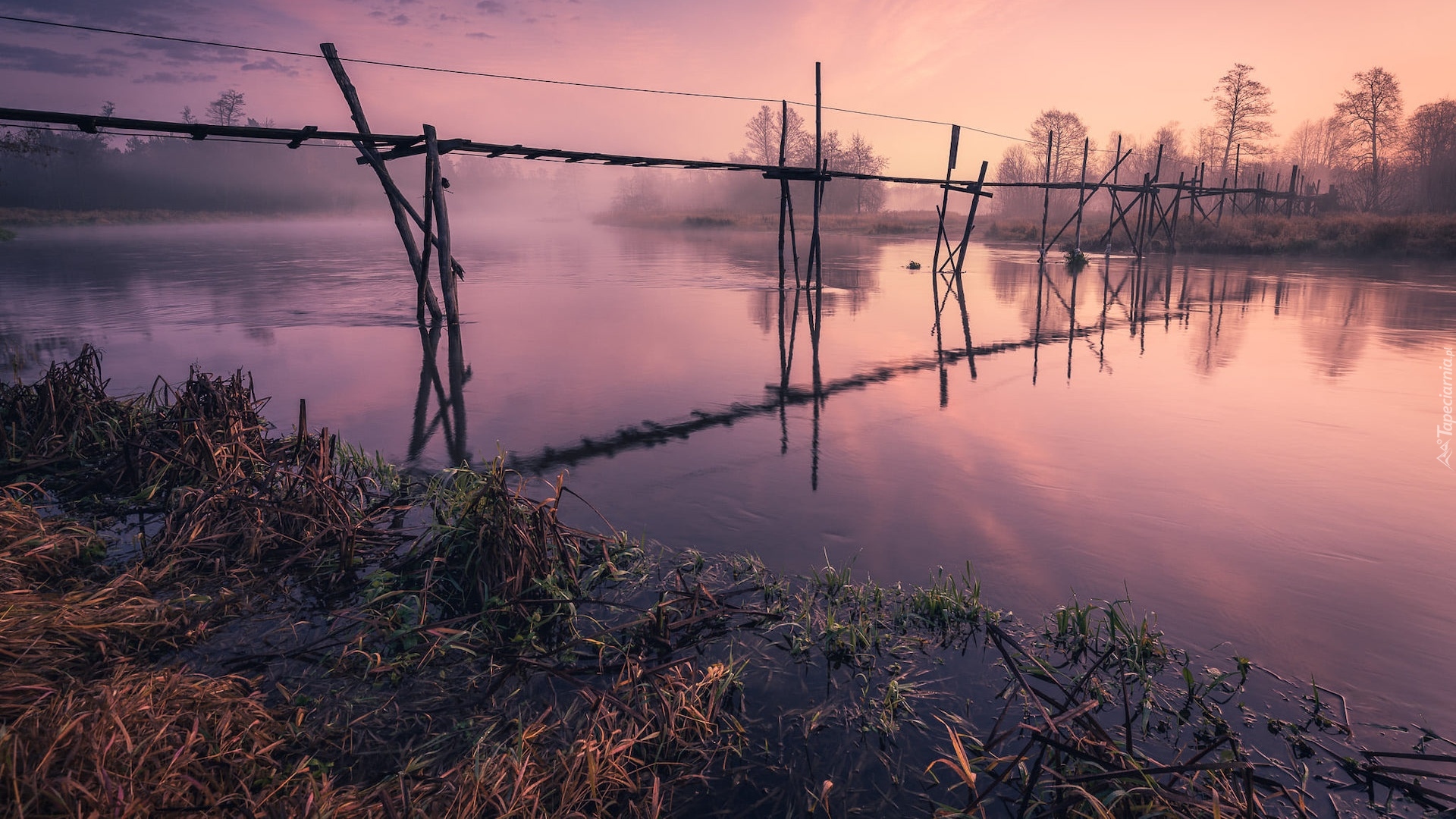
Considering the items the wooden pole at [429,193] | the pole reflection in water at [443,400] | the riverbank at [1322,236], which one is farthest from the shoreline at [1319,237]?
the pole reflection in water at [443,400]

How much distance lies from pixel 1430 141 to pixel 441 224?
98225 mm

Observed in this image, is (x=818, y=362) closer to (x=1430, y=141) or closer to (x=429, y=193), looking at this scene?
(x=429, y=193)

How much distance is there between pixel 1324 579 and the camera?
4816mm

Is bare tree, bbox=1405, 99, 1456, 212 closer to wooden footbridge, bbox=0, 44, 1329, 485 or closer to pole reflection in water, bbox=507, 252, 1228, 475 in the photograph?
pole reflection in water, bbox=507, 252, 1228, 475

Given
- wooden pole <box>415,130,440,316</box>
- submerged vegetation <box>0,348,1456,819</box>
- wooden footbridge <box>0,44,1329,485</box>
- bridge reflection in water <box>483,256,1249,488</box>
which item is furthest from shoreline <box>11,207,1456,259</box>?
submerged vegetation <box>0,348,1456,819</box>

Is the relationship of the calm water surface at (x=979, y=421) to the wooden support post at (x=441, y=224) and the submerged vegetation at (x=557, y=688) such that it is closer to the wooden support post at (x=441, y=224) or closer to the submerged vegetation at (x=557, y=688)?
the submerged vegetation at (x=557, y=688)

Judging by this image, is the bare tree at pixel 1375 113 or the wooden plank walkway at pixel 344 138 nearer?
the wooden plank walkway at pixel 344 138

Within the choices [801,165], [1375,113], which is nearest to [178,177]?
[801,165]

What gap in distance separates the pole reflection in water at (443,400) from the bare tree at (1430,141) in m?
76.7

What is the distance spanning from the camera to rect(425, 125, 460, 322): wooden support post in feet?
42.5

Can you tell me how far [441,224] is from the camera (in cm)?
1345

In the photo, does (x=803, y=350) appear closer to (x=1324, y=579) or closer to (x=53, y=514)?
(x=1324, y=579)

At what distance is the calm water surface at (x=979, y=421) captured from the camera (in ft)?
15.8

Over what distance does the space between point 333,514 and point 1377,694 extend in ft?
22.2
